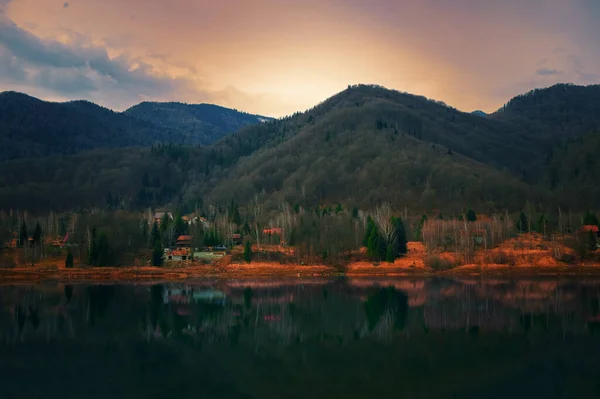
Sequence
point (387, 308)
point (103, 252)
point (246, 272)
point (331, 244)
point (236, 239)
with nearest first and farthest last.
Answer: point (387, 308) → point (246, 272) → point (103, 252) → point (331, 244) → point (236, 239)

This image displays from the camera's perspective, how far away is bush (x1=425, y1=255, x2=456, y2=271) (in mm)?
103688

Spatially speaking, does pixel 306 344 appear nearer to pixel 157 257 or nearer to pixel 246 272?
pixel 246 272

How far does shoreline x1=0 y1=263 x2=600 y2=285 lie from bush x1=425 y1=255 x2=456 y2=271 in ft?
3.72

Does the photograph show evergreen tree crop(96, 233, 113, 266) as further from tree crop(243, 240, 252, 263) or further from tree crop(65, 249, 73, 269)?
tree crop(243, 240, 252, 263)

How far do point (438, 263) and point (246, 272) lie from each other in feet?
123

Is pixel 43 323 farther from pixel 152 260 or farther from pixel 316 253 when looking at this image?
pixel 316 253

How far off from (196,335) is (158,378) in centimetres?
1440

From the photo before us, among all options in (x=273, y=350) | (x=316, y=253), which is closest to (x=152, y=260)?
(x=316, y=253)

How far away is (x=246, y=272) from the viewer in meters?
105

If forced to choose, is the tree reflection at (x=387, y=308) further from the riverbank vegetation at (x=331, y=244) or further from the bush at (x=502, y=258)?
the bush at (x=502, y=258)

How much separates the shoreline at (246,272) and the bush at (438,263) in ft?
3.72

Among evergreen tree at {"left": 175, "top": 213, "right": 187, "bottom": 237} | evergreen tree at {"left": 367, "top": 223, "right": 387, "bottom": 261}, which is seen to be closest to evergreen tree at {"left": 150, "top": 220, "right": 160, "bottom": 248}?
evergreen tree at {"left": 175, "top": 213, "right": 187, "bottom": 237}

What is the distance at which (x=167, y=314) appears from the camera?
61.4 m

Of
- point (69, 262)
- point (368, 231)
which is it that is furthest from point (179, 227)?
point (368, 231)
